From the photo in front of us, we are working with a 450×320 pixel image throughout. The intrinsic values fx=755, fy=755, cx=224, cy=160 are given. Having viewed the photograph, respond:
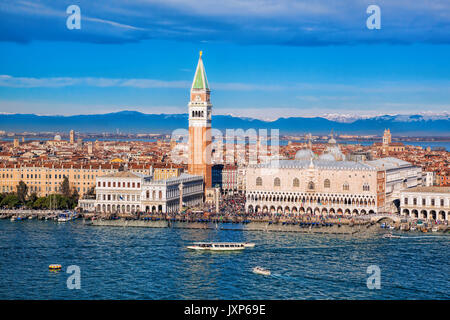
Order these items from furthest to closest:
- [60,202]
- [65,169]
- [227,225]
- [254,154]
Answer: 1. [254,154]
2. [65,169]
3. [60,202]
4. [227,225]

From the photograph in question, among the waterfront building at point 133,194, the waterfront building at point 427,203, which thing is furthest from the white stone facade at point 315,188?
the waterfront building at point 133,194

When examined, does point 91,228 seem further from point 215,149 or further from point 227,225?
point 215,149

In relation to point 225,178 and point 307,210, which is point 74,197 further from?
point 225,178

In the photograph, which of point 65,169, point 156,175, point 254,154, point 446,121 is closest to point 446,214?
point 156,175

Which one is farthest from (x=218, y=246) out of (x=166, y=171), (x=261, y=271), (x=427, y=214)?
(x=166, y=171)

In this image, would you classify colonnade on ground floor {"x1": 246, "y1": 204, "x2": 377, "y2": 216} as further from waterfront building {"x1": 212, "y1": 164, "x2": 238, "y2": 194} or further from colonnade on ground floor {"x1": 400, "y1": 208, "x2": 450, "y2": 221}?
waterfront building {"x1": 212, "y1": 164, "x2": 238, "y2": 194}

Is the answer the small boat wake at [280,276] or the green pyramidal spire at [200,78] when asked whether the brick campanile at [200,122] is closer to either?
the green pyramidal spire at [200,78]

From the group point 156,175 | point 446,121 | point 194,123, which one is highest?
point 446,121
